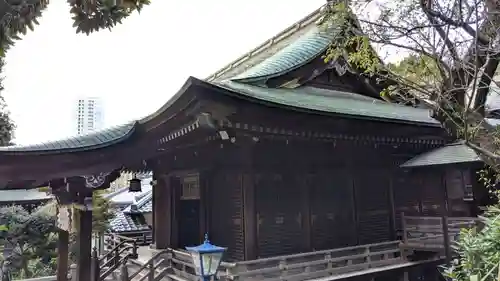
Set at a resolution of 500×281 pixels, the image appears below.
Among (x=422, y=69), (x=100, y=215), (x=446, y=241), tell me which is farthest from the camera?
→ (x=100, y=215)

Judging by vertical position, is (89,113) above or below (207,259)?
above

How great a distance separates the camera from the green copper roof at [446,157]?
8148mm

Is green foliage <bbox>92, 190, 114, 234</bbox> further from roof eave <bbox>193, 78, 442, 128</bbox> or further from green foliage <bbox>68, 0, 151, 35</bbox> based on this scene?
green foliage <bbox>68, 0, 151, 35</bbox>

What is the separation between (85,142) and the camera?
6.73 m

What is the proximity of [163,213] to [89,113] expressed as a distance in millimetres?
50211

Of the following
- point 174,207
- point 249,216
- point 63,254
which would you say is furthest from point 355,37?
point 63,254

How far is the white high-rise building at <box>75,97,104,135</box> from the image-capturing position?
172 feet

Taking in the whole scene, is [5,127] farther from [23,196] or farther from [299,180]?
[299,180]

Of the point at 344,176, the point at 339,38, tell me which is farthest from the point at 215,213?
the point at 339,38

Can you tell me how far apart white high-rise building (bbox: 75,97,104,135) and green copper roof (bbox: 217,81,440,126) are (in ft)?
159

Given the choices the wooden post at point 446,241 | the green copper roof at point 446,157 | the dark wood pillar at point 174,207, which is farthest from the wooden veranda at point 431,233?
the dark wood pillar at point 174,207

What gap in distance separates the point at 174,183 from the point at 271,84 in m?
3.27

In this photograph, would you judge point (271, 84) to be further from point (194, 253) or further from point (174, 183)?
point (194, 253)

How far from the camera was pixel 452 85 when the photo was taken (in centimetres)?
559
